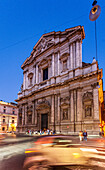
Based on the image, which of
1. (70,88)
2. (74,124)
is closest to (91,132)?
(74,124)

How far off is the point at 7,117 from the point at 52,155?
59.4 metres

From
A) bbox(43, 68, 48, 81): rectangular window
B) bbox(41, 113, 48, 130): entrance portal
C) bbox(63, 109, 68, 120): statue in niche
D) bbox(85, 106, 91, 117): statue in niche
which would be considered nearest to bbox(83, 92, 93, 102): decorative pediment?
bbox(85, 106, 91, 117): statue in niche

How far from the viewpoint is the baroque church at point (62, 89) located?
20.6 m

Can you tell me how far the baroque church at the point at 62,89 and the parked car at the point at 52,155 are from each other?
11656 mm

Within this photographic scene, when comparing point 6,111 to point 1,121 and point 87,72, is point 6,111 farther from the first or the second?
point 87,72

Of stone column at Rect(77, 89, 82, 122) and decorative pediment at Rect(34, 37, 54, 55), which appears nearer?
stone column at Rect(77, 89, 82, 122)

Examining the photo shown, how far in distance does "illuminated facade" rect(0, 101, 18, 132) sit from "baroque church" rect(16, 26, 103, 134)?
91.0 feet

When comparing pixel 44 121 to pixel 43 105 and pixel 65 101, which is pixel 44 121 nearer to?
pixel 43 105

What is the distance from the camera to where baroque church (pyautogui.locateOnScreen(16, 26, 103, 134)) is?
20.6m

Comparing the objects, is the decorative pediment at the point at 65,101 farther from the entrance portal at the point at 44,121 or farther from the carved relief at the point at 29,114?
the carved relief at the point at 29,114

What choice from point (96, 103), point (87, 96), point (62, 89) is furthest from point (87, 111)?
Result: point (62, 89)

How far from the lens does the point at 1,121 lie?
60.2 meters

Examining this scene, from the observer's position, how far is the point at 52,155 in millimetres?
7266

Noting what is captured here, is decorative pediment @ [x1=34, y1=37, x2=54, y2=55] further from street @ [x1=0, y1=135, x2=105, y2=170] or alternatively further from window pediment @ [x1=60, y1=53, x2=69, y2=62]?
street @ [x1=0, y1=135, x2=105, y2=170]
